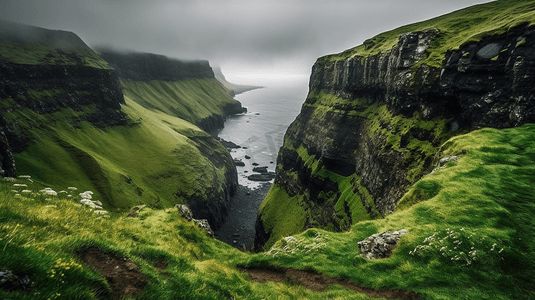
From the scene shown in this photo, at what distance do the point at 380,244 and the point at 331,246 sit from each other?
3.20m

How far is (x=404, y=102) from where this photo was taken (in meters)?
43.8

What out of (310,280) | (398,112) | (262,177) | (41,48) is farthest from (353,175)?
(41,48)

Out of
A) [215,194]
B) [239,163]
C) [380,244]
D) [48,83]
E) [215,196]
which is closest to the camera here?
[380,244]

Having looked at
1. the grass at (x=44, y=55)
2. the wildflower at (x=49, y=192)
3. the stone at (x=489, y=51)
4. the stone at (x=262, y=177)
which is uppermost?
the grass at (x=44, y=55)

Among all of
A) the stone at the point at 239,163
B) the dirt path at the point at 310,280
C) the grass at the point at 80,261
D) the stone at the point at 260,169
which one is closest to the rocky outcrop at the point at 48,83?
the stone at the point at 239,163

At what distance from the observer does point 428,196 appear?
18.7m

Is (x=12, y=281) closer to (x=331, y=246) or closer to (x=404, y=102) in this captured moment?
(x=331, y=246)

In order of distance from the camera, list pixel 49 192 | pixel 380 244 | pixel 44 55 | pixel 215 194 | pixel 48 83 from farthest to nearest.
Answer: pixel 44 55, pixel 215 194, pixel 48 83, pixel 380 244, pixel 49 192

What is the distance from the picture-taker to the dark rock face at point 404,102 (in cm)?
2727

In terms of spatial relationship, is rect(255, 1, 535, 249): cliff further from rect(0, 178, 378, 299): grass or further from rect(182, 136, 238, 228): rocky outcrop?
rect(0, 178, 378, 299): grass

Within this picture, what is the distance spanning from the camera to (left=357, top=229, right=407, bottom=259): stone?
13930mm

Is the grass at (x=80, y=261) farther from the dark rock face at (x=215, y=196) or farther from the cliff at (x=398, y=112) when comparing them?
the dark rock face at (x=215, y=196)

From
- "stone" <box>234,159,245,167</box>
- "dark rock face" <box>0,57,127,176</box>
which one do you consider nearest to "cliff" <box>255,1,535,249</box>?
"stone" <box>234,159,245,167</box>

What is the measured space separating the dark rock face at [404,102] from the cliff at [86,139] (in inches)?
1282
